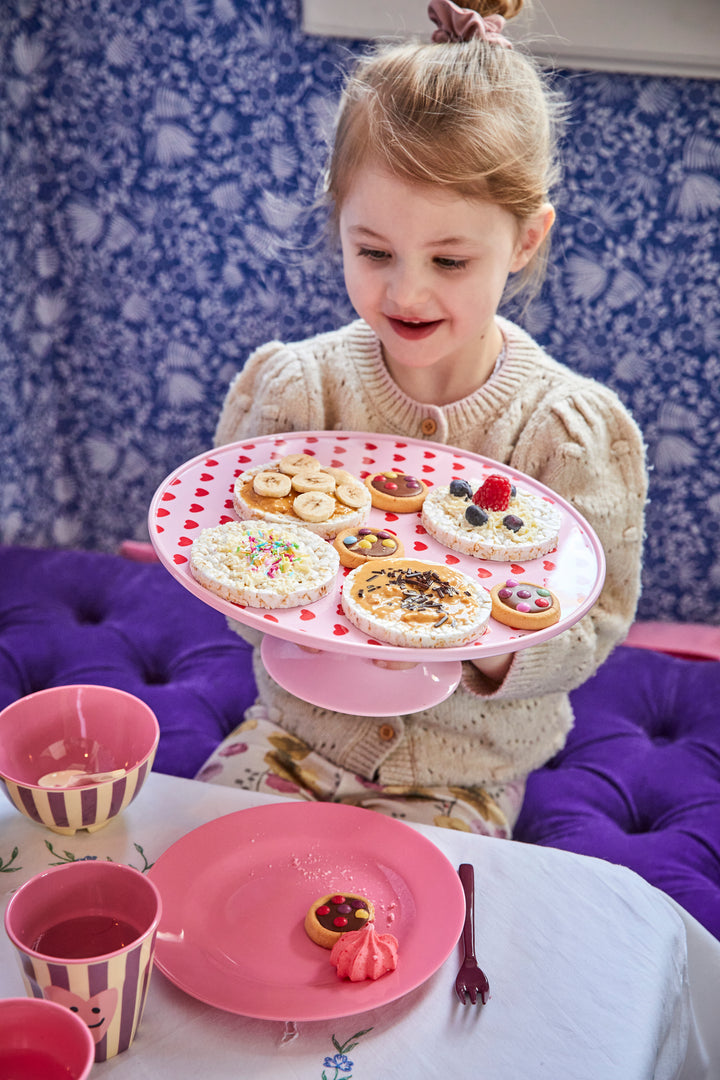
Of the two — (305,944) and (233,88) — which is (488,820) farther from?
(233,88)

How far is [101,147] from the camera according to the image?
77.8 inches

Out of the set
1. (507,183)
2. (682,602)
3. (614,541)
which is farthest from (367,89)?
(682,602)

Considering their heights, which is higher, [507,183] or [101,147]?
[507,183]

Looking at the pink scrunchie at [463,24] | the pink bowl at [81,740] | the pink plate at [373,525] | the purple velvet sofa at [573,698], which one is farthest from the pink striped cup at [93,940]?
the pink scrunchie at [463,24]

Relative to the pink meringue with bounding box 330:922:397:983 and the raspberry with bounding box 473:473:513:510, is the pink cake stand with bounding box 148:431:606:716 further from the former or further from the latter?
the pink meringue with bounding box 330:922:397:983

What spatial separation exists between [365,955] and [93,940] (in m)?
0.23

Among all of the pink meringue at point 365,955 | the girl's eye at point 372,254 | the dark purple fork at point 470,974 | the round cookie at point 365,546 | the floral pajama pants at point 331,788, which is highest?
the girl's eye at point 372,254

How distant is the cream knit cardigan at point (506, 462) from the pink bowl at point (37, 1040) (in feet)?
2.26

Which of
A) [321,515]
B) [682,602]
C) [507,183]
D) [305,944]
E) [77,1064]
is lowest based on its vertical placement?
[682,602]

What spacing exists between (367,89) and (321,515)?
568 millimetres

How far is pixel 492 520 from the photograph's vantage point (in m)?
1.11

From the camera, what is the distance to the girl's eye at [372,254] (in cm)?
125

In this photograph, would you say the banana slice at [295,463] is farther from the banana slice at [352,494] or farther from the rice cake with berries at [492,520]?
the rice cake with berries at [492,520]

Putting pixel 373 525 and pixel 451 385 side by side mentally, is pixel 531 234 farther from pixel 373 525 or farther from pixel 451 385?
pixel 373 525
